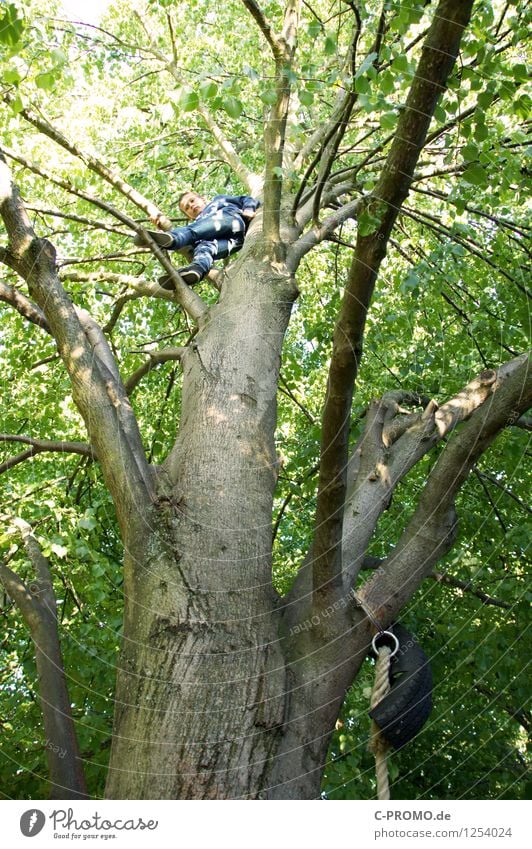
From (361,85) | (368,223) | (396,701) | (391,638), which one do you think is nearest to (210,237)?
(361,85)

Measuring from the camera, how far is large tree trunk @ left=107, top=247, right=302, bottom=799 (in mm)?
2027

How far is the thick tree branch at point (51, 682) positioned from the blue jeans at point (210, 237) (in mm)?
1918

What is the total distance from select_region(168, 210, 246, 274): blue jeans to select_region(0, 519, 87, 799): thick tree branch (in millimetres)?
1918

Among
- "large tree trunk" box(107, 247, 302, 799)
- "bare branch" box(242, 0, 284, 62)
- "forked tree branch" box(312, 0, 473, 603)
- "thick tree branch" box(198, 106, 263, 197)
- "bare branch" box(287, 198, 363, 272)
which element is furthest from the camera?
"thick tree branch" box(198, 106, 263, 197)

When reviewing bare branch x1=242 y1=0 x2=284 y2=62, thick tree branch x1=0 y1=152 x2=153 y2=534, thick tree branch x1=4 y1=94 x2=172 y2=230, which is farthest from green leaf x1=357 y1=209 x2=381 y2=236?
thick tree branch x1=4 y1=94 x2=172 y2=230

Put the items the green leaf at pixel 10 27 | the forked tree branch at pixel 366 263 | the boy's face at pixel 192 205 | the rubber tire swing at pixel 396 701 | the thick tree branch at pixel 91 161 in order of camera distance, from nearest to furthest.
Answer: the forked tree branch at pixel 366 263 < the rubber tire swing at pixel 396 701 < the green leaf at pixel 10 27 < the thick tree branch at pixel 91 161 < the boy's face at pixel 192 205

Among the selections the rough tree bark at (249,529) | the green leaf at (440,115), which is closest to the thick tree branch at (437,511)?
the rough tree bark at (249,529)

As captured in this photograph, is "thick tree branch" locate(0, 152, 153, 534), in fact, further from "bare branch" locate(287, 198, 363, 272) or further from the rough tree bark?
"bare branch" locate(287, 198, 363, 272)

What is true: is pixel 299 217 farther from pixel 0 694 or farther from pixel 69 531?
pixel 0 694

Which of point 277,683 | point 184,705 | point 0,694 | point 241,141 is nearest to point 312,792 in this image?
point 277,683

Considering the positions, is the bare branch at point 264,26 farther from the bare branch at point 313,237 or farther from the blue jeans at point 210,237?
the blue jeans at point 210,237

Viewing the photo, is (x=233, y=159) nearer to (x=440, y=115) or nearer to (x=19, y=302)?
(x=440, y=115)

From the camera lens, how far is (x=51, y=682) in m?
2.49

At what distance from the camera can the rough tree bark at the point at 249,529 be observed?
6.68 feet
